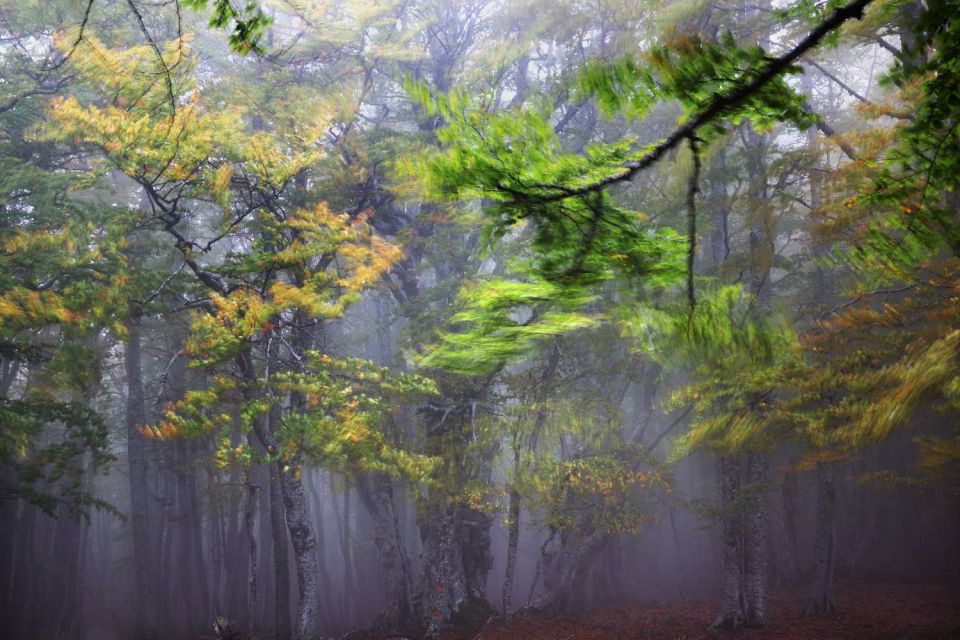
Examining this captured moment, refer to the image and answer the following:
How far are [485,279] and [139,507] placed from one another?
37.7 feet

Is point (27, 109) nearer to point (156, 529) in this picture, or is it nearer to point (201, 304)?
point (201, 304)

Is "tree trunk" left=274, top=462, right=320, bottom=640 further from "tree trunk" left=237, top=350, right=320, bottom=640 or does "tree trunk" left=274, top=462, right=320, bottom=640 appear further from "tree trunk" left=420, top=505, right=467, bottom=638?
"tree trunk" left=420, top=505, right=467, bottom=638

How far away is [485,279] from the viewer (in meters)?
10.6

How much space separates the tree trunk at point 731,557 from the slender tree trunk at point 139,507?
1313 centimetres

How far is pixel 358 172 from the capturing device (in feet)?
35.9

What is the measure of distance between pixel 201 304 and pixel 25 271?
2.77 metres

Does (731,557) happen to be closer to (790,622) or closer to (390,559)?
(790,622)

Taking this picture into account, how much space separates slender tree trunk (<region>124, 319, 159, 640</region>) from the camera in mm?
14516

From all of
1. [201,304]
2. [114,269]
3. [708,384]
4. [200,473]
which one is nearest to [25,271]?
[114,269]

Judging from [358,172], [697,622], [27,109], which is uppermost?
[27,109]

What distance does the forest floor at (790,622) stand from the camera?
36.6 feet

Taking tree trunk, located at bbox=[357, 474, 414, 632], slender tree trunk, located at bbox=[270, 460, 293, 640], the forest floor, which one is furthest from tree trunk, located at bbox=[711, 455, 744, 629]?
slender tree trunk, located at bbox=[270, 460, 293, 640]

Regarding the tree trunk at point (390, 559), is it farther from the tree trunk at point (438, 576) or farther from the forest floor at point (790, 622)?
the forest floor at point (790, 622)

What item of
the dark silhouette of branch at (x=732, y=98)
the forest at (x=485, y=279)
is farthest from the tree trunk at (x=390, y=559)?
the dark silhouette of branch at (x=732, y=98)
